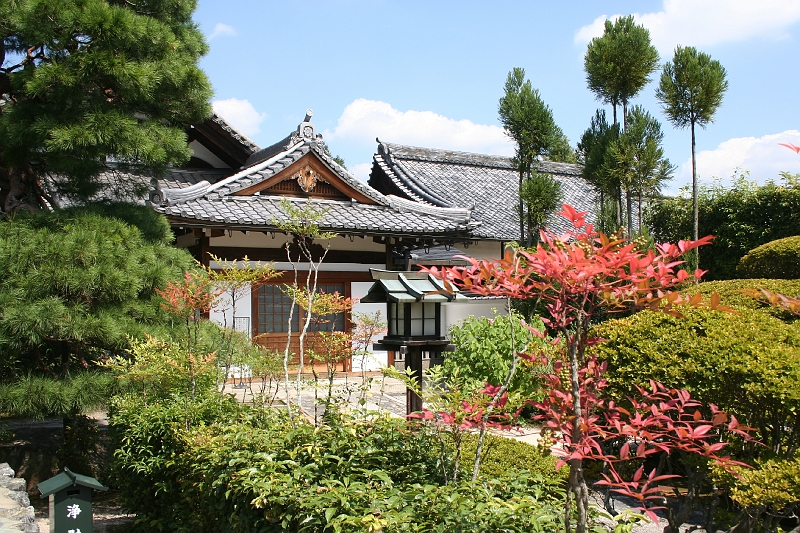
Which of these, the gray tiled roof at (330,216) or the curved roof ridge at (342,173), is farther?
the curved roof ridge at (342,173)

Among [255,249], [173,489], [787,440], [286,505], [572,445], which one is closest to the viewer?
[572,445]

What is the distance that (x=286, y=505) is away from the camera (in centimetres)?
287

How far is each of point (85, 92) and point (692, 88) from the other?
818cm

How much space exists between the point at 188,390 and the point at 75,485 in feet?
4.79

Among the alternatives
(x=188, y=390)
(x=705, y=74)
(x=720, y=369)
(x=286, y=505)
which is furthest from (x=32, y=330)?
(x=705, y=74)

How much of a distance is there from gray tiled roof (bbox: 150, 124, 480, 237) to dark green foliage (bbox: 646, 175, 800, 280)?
5253mm

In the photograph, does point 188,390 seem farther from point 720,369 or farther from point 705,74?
point 705,74

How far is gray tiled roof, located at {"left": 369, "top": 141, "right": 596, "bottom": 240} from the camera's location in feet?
55.3

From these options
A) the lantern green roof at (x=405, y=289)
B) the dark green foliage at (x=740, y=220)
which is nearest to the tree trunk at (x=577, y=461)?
the lantern green roof at (x=405, y=289)

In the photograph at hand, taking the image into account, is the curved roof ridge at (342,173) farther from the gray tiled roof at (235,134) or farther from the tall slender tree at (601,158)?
the tall slender tree at (601,158)

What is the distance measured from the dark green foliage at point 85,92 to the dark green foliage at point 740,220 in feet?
33.2

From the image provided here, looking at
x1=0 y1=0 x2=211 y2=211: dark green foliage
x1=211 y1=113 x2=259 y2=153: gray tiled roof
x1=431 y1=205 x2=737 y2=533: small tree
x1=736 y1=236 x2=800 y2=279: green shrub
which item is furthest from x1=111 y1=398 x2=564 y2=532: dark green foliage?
x1=211 y1=113 x2=259 y2=153: gray tiled roof

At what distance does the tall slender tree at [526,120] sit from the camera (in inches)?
436

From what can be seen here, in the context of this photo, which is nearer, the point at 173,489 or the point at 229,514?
the point at 229,514
